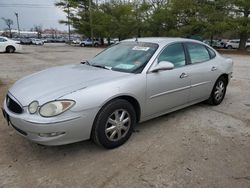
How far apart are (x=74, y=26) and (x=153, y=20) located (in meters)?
19.8

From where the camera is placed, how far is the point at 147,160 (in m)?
2.88

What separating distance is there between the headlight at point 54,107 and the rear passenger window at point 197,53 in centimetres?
249

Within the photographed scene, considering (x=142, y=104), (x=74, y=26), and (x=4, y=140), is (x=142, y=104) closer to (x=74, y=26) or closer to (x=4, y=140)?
(x=4, y=140)

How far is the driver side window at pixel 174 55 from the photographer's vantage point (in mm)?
3709

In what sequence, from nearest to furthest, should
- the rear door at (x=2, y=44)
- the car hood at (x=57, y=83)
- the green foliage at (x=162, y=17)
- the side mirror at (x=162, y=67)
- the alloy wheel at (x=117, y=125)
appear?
the car hood at (x=57, y=83) → the alloy wheel at (x=117, y=125) → the side mirror at (x=162, y=67) → the rear door at (x=2, y=44) → the green foliage at (x=162, y=17)

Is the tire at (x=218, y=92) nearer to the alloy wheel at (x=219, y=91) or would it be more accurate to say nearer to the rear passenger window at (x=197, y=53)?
the alloy wheel at (x=219, y=91)

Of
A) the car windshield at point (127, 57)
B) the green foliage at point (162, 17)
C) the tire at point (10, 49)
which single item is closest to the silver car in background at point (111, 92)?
the car windshield at point (127, 57)

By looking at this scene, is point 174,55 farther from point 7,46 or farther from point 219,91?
point 7,46

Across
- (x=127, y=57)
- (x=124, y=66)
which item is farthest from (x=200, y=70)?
(x=124, y=66)

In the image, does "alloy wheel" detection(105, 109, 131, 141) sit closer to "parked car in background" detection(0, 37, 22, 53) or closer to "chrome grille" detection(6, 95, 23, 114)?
"chrome grille" detection(6, 95, 23, 114)

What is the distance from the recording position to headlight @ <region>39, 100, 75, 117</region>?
259 centimetres

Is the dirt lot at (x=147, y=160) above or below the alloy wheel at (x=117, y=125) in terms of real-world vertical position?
below

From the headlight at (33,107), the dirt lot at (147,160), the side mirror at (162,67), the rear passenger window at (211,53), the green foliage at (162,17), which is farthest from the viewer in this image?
the green foliage at (162,17)

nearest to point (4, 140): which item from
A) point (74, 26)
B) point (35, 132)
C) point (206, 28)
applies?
point (35, 132)
